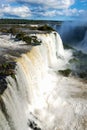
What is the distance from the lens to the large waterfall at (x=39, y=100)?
38.1 ft

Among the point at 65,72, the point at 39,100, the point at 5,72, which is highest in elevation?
the point at 5,72

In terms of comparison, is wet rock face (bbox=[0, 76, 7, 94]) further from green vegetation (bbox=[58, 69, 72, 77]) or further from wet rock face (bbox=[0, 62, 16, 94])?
green vegetation (bbox=[58, 69, 72, 77])

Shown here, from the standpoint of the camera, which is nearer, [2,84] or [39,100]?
[2,84]

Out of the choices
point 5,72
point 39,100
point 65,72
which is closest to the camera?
point 5,72

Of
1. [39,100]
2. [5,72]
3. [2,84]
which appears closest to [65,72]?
[39,100]

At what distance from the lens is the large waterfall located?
11.6 metres

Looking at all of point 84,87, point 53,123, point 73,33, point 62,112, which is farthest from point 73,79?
point 73,33

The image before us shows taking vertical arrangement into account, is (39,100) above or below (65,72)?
above

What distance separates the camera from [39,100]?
1603 cm

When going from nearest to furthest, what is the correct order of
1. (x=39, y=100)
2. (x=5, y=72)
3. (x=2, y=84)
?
1. (x=2, y=84)
2. (x=5, y=72)
3. (x=39, y=100)

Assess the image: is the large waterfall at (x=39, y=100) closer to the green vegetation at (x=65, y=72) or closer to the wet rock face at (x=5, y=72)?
the wet rock face at (x=5, y=72)

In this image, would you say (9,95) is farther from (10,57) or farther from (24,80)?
(10,57)

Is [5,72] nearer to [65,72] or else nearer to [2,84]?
[2,84]

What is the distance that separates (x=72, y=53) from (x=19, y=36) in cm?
1017
